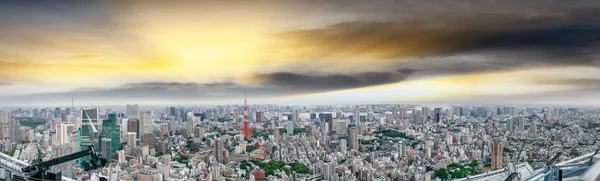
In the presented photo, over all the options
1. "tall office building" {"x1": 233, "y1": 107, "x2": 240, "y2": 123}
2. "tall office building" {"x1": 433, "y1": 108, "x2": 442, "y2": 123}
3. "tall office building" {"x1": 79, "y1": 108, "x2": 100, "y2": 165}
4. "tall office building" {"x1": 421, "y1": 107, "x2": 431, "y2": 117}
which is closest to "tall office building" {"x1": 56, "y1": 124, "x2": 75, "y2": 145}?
"tall office building" {"x1": 79, "y1": 108, "x2": 100, "y2": 165}

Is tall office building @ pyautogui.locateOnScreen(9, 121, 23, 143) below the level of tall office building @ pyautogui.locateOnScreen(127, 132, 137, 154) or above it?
above

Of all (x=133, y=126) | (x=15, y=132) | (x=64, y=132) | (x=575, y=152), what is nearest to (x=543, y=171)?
(x=575, y=152)

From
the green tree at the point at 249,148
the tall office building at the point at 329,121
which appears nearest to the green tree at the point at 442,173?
the tall office building at the point at 329,121

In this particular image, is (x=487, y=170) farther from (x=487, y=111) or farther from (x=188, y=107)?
(x=188, y=107)

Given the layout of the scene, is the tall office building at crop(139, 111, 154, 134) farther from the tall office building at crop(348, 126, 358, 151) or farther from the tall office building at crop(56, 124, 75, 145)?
the tall office building at crop(348, 126, 358, 151)

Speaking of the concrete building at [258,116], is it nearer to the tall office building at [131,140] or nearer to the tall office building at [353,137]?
the tall office building at [353,137]

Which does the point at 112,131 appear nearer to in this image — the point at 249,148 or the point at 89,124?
the point at 89,124
